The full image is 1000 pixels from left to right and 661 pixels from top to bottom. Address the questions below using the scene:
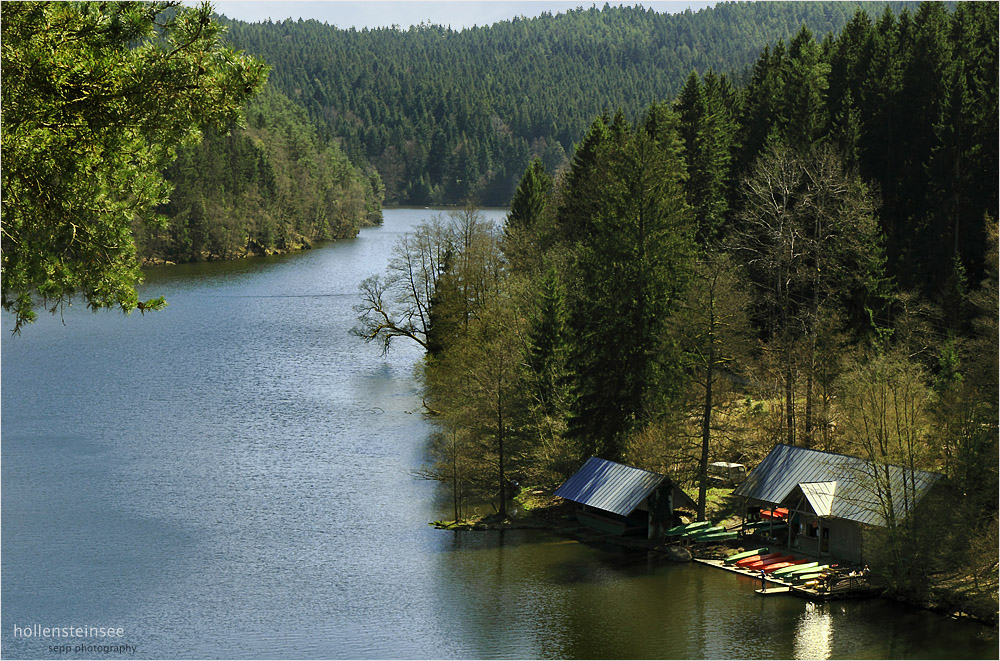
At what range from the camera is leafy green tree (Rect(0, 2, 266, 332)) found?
11.2m

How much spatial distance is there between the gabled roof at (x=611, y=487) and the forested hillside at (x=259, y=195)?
194 ft

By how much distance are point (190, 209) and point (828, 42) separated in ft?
201

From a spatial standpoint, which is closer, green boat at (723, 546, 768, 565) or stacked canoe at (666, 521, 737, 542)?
green boat at (723, 546, 768, 565)

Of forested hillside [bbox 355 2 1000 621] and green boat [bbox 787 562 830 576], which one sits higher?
forested hillside [bbox 355 2 1000 621]

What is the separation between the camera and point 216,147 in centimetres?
10700

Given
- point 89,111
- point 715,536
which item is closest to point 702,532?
point 715,536

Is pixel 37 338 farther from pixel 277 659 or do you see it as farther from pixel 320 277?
pixel 277 659

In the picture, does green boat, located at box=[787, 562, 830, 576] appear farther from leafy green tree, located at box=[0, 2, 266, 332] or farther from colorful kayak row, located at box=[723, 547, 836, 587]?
leafy green tree, located at box=[0, 2, 266, 332]

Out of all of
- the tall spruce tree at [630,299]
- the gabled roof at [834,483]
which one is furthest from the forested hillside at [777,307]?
the gabled roof at [834,483]

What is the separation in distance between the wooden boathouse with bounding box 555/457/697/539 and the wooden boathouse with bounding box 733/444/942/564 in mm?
2213

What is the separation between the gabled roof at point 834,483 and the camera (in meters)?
28.0

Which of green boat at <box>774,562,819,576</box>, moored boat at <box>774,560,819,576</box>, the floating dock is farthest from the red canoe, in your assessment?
the floating dock

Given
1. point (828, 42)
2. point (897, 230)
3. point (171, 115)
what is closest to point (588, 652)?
point (171, 115)

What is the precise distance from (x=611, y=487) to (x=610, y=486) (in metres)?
0.10
